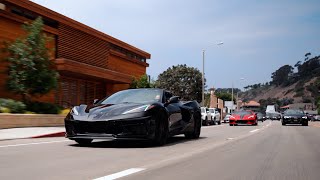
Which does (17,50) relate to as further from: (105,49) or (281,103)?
(281,103)

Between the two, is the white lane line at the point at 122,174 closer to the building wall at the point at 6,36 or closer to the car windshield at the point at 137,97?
the car windshield at the point at 137,97

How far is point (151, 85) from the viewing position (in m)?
39.9

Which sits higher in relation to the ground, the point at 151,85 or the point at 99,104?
the point at 151,85

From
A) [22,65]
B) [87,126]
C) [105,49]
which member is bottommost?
[87,126]

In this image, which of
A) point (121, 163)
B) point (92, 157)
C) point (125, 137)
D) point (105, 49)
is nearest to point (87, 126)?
point (125, 137)

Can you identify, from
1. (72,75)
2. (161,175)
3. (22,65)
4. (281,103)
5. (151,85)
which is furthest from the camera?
(281,103)

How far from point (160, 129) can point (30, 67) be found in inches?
506

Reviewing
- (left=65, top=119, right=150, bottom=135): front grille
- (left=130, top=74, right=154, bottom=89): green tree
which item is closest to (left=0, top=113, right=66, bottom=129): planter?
(left=65, top=119, right=150, bottom=135): front grille

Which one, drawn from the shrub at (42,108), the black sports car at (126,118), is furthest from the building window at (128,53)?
the black sports car at (126,118)

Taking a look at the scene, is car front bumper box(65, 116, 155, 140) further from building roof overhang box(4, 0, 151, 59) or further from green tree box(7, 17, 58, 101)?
building roof overhang box(4, 0, 151, 59)

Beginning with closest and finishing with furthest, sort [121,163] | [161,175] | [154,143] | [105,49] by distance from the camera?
[161,175] → [121,163] → [154,143] → [105,49]

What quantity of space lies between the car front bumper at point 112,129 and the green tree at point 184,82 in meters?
60.3

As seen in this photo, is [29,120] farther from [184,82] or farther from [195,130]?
[184,82]

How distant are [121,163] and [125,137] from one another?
2217 mm
